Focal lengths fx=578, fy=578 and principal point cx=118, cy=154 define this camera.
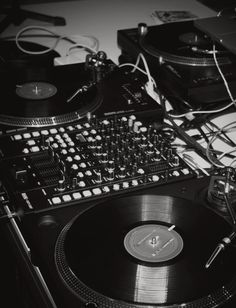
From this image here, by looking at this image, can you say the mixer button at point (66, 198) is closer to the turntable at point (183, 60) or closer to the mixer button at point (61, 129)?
the mixer button at point (61, 129)

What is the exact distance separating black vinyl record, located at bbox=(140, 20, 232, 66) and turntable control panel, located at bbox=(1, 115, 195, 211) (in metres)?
0.36

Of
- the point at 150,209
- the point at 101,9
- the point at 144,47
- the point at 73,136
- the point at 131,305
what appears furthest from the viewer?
the point at 101,9

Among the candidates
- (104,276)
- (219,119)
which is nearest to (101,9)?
(219,119)

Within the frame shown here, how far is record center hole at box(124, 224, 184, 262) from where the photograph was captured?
1.10 m

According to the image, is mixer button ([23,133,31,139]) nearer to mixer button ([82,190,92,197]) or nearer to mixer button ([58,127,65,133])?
mixer button ([58,127,65,133])

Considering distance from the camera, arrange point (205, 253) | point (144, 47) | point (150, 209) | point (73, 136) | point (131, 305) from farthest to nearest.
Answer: point (144, 47)
point (73, 136)
point (150, 209)
point (205, 253)
point (131, 305)

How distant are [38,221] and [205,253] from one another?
0.36 metres

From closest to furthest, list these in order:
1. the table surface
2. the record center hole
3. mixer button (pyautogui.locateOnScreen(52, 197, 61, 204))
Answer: the record center hole, mixer button (pyautogui.locateOnScreen(52, 197, 61, 204)), the table surface

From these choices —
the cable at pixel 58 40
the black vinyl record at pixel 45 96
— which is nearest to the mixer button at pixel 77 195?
the black vinyl record at pixel 45 96

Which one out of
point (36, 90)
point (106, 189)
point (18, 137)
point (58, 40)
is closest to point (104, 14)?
point (58, 40)

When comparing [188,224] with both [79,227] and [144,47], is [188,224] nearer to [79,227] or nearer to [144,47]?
[79,227]

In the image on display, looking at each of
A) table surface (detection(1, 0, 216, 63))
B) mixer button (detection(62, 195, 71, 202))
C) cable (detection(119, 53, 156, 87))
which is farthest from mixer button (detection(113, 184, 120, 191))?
table surface (detection(1, 0, 216, 63))

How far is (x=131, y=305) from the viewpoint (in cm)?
98

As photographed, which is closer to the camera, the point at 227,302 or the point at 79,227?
the point at 227,302
